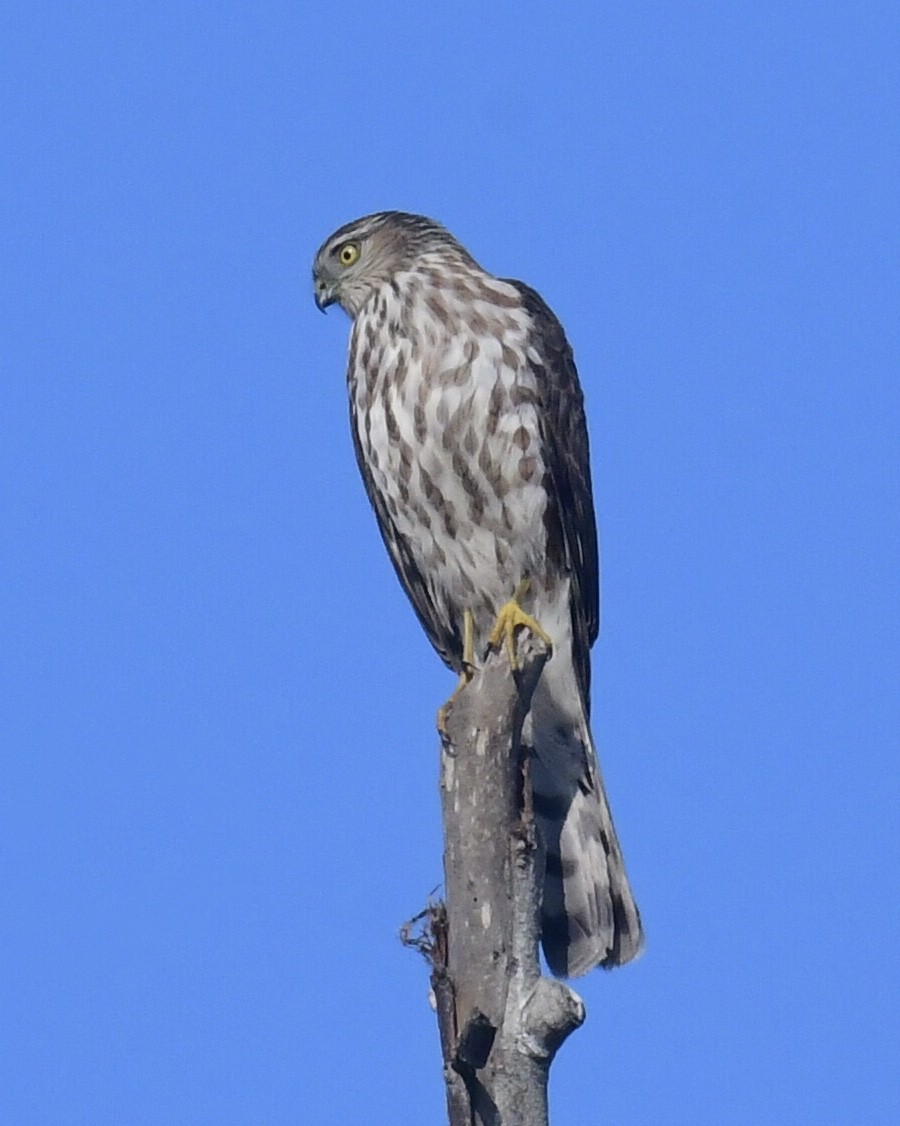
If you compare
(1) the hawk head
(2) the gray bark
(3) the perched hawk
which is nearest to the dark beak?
(1) the hawk head

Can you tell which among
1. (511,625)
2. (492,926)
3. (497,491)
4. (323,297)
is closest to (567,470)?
(497,491)

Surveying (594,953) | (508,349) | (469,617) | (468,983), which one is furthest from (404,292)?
(468,983)

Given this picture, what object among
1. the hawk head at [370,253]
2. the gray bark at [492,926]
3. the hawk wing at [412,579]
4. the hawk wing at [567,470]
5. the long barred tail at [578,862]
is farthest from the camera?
the hawk head at [370,253]

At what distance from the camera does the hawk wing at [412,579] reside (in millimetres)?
7137

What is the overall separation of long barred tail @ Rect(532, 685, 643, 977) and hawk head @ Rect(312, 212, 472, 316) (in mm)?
1743

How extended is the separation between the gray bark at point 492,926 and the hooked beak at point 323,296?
9.16ft

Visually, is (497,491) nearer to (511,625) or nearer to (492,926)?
(511,625)

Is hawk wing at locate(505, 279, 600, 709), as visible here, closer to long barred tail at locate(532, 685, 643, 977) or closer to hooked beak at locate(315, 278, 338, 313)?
long barred tail at locate(532, 685, 643, 977)

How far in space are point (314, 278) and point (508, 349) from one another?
1.47 meters

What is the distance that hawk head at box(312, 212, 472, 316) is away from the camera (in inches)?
296

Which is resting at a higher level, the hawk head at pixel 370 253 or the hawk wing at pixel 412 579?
the hawk head at pixel 370 253

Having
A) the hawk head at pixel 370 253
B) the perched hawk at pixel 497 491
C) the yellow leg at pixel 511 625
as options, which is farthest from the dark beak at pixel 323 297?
the yellow leg at pixel 511 625

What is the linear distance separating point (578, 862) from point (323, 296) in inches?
104

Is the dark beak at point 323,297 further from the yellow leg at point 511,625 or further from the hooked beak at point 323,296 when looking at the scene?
the yellow leg at point 511,625
